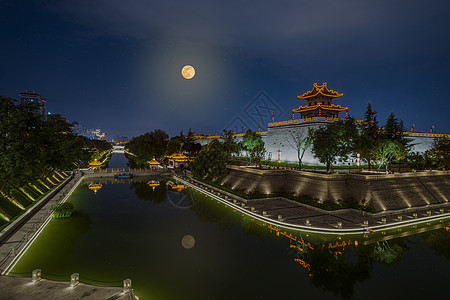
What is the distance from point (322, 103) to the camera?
5075cm

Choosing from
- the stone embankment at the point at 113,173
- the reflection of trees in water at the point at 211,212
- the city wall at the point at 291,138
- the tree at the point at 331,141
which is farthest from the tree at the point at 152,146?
the tree at the point at 331,141

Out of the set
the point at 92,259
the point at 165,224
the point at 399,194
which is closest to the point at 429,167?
the point at 399,194

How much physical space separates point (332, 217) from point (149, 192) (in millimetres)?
27202

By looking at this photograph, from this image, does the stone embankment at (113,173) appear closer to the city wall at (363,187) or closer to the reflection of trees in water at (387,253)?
the city wall at (363,187)

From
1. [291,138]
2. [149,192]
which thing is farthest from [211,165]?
[291,138]

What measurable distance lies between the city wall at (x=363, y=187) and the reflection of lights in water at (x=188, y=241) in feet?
48.0

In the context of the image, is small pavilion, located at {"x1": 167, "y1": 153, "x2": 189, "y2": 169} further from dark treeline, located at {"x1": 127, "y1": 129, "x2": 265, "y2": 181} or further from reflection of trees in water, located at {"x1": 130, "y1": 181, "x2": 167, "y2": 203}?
reflection of trees in water, located at {"x1": 130, "y1": 181, "x2": 167, "y2": 203}

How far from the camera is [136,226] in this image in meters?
22.3

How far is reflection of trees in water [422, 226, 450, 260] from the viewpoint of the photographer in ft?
58.3

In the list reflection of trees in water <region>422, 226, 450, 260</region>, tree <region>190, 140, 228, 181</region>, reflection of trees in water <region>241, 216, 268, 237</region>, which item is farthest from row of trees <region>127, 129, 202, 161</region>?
reflection of trees in water <region>422, 226, 450, 260</region>

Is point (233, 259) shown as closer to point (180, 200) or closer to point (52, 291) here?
point (52, 291)

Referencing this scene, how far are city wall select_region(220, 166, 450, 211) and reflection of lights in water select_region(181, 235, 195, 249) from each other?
48.0 ft

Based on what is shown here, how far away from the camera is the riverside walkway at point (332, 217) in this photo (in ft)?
70.4

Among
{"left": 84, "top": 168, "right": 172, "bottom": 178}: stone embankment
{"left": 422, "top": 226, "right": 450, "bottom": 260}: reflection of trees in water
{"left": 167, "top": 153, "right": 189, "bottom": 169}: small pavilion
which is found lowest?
{"left": 422, "top": 226, "right": 450, "bottom": 260}: reflection of trees in water
